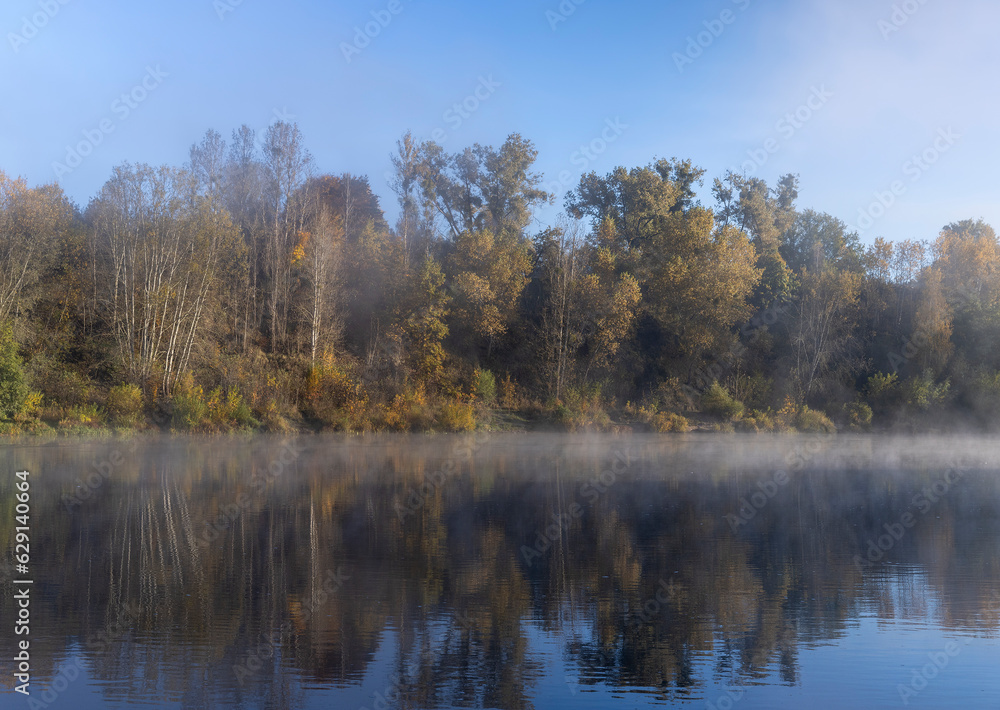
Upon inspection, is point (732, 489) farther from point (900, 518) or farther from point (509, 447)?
point (509, 447)

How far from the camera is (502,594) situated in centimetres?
1038

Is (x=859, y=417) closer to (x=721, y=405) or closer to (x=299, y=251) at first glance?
(x=721, y=405)

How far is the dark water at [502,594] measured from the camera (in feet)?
24.2

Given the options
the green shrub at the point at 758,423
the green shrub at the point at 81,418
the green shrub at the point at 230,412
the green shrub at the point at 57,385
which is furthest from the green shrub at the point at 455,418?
the green shrub at the point at 57,385

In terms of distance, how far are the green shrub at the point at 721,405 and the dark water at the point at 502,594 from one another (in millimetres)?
21358

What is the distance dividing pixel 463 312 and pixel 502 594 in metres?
37.9

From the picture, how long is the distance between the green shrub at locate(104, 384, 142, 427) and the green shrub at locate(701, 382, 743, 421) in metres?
30.2

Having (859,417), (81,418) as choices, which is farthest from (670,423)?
(81,418)

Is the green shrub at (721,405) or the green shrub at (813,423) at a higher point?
the green shrub at (721,405)

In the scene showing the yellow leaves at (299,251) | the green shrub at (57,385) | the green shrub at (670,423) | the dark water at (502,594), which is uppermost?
the yellow leaves at (299,251)

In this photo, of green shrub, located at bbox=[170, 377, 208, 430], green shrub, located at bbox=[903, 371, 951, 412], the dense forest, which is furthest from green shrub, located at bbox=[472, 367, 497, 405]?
green shrub, located at bbox=[903, 371, 951, 412]

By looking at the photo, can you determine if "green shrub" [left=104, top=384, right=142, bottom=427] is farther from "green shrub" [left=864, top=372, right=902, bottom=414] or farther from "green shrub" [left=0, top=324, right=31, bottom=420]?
"green shrub" [left=864, top=372, right=902, bottom=414]

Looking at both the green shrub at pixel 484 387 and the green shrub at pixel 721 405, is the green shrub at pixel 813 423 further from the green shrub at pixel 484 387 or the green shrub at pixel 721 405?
the green shrub at pixel 484 387

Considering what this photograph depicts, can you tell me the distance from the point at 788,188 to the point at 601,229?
21.9 m
